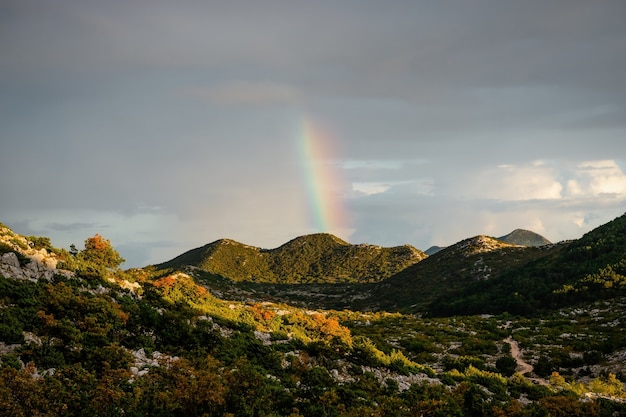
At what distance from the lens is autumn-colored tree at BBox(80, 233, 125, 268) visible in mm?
41028

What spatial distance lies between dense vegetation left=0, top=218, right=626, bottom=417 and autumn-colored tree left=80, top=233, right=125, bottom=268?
0.46 feet

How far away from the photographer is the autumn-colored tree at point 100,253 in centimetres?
4103

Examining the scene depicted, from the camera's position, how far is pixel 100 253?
4206 cm

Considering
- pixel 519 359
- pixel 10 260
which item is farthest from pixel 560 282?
pixel 10 260

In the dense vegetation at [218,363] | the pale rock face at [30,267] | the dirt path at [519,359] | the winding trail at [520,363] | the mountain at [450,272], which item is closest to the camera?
the dense vegetation at [218,363]

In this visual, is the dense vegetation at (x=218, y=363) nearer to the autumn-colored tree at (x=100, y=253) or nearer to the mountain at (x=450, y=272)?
the autumn-colored tree at (x=100, y=253)

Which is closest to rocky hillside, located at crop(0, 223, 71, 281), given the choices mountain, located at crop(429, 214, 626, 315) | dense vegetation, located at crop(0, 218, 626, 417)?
dense vegetation, located at crop(0, 218, 626, 417)

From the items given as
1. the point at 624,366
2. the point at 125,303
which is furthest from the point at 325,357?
the point at 624,366

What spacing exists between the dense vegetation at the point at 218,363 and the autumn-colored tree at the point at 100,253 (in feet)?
0.46

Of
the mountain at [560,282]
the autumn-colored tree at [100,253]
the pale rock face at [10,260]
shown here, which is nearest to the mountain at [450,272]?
the mountain at [560,282]

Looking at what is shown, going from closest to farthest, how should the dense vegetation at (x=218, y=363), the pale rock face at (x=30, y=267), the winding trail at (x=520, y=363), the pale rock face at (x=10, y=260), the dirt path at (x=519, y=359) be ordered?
1. the dense vegetation at (x=218, y=363)
2. the pale rock face at (x=30, y=267)
3. the pale rock face at (x=10, y=260)
4. the winding trail at (x=520, y=363)
5. the dirt path at (x=519, y=359)

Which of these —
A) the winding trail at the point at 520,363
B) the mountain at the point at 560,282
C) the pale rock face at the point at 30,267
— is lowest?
the winding trail at the point at 520,363

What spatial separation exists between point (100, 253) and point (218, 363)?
85.8 ft

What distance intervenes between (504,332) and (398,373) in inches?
1416
